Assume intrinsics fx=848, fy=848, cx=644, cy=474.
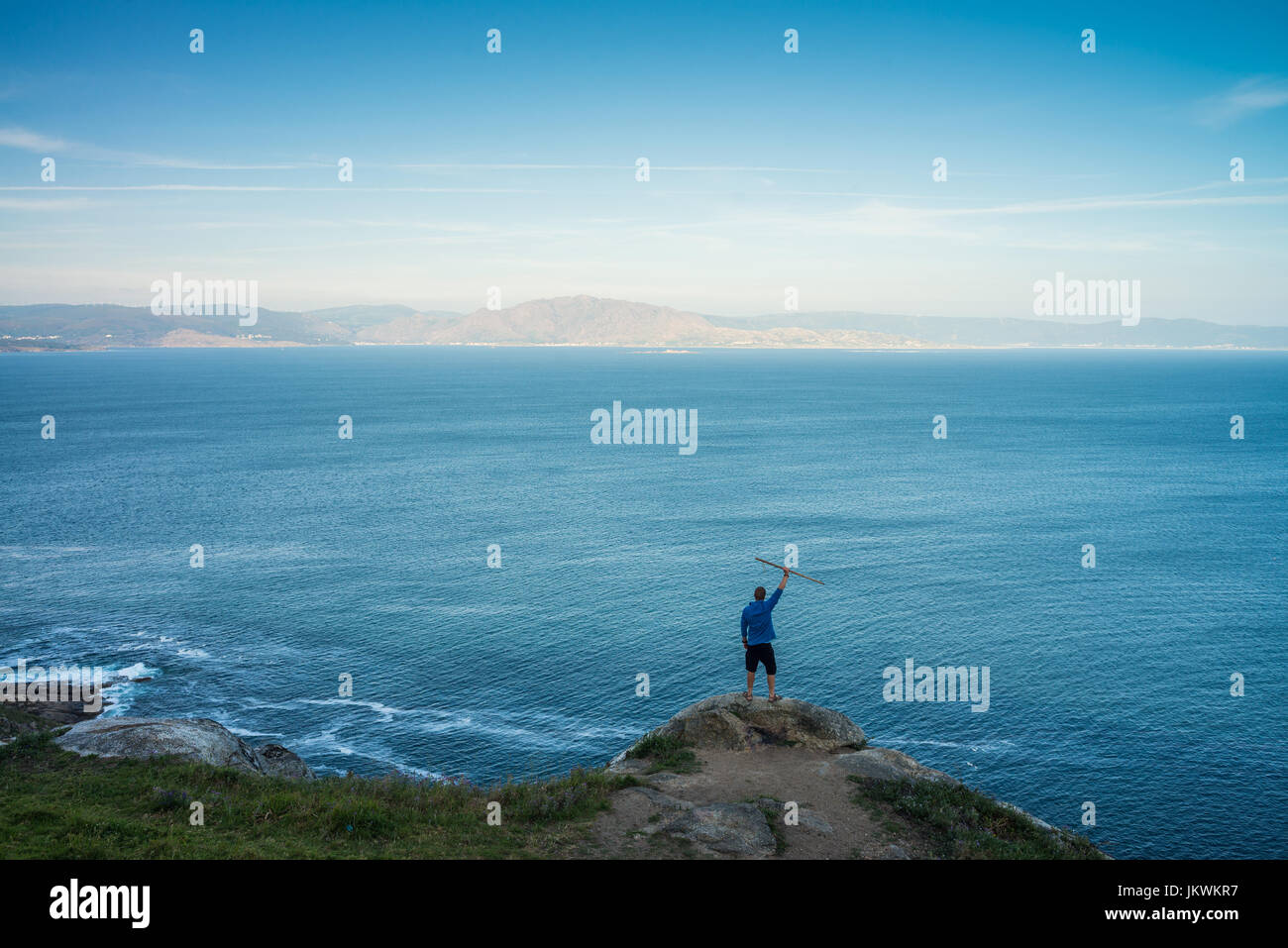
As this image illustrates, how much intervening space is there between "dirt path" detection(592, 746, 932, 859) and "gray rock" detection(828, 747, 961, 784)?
17.7 inches

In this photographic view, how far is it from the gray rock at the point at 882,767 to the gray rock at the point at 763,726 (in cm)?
92

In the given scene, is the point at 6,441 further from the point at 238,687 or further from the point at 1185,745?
the point at 1185,745

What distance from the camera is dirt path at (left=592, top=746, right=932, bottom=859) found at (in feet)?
56.4

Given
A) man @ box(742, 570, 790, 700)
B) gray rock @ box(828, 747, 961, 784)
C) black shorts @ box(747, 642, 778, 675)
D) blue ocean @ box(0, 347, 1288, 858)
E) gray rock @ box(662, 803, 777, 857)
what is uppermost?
man @ box(742, 570, 790, 700)

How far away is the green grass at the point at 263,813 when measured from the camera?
52.6ft

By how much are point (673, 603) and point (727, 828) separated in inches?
1734

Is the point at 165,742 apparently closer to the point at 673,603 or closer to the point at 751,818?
the point at 751,818

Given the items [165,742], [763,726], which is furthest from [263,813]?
[763,726]

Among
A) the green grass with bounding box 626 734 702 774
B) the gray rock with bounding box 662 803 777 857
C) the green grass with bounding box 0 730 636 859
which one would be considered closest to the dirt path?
the gray rock with bounding box 662 803 777 857

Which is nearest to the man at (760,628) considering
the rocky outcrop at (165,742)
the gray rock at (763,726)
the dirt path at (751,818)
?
the gray rock at (763,726)

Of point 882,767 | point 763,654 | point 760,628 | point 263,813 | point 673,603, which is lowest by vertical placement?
point 673,603

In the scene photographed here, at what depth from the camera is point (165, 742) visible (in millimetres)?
23516

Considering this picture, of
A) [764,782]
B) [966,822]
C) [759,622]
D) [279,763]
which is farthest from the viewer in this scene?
[279,763]

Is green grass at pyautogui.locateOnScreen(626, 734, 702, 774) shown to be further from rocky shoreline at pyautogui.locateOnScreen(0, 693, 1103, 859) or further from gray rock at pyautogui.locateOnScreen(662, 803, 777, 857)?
gray rock at pyautogui.locateOnScreen(662, 803, 777, 857)
